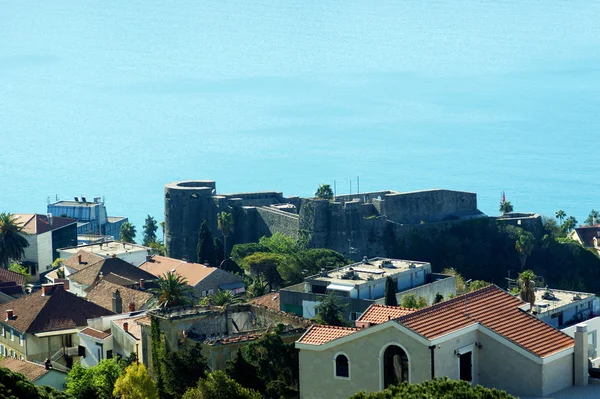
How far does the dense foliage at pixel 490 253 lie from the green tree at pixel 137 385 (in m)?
46.7

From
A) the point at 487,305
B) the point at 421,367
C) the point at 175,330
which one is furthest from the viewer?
the point at 175,330

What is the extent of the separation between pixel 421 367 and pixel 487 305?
110 inches

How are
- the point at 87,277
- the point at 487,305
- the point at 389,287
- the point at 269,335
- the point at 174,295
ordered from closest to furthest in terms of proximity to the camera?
the point at 487,305 → the point at 269,335 → the point at 174,295 → the point at 389,287 → the point at 87,277

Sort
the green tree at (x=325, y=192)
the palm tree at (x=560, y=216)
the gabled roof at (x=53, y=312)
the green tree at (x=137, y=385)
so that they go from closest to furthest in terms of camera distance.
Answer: the green tree at (x=137, y=385) < the gabled roof at (x=53, y=312) < the green tree at (x=325, y=192) < the palm tree at (x=560, y=216)

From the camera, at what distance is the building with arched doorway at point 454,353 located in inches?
1154

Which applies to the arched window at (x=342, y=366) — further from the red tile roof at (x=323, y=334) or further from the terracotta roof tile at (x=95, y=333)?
the terracotta roof tile at (x=95, y=333)

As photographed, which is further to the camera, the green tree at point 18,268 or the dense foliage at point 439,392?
the green tree at point 18,268

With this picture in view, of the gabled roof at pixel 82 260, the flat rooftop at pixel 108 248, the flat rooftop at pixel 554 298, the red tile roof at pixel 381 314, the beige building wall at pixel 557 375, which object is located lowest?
the flat rooftop at pixel 554 298

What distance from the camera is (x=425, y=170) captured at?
187125 millimetres

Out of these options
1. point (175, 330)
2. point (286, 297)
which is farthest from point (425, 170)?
point (175, 330)

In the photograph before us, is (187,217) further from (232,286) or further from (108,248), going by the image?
(232,286)

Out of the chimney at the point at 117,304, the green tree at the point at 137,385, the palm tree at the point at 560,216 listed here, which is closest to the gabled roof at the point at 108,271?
the chimney at the point at 117,304

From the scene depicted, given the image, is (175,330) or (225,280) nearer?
(175,330)

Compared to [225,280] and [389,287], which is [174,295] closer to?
[389,287]
